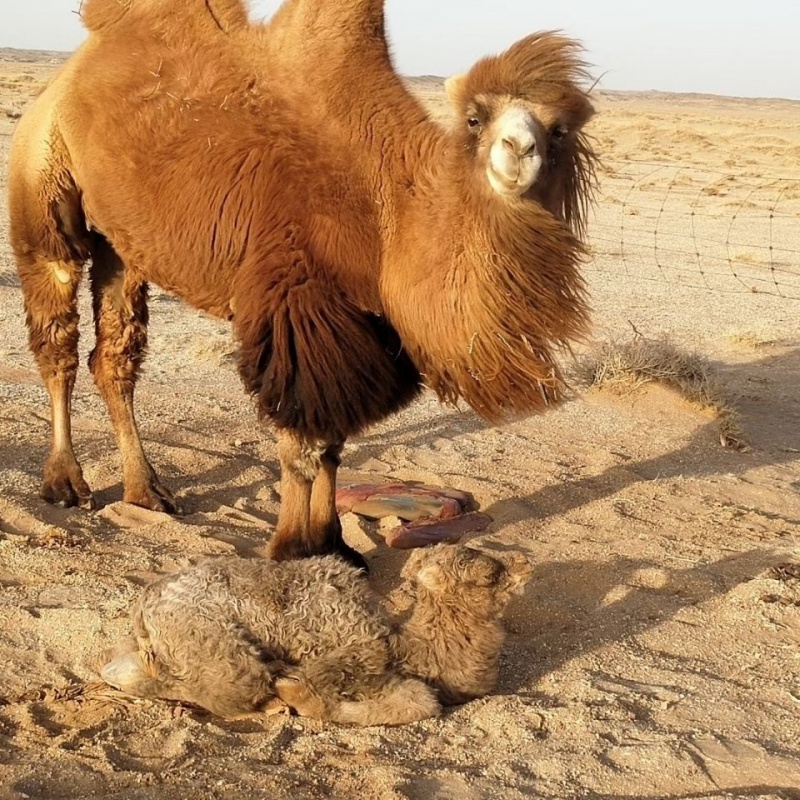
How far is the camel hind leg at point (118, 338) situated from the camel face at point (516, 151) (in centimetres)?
326

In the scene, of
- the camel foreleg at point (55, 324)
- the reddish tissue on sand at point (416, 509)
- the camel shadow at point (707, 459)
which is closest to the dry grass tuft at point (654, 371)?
the camel shadow at point (707, 459)

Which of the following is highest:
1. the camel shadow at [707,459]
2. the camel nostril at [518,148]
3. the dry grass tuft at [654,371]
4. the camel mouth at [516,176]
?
the camel nostril at [518,148]

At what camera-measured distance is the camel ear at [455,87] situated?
4.92 metres

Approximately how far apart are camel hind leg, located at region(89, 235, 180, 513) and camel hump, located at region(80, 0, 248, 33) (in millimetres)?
1379

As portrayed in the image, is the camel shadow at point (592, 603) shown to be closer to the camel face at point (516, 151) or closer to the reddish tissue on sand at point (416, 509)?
the reddish tissue on sand at point (416, 509)

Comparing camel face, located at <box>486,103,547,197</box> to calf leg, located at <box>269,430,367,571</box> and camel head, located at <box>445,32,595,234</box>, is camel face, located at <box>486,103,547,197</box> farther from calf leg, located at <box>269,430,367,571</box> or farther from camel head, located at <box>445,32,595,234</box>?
calf leg, located at <box>269,430,367,571</box>

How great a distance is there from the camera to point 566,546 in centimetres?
624

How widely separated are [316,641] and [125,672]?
0.73m

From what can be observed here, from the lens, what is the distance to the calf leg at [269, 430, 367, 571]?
5770 mm

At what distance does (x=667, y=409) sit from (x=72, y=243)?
5.02m

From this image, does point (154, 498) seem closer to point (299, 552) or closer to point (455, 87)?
point (299, 552)

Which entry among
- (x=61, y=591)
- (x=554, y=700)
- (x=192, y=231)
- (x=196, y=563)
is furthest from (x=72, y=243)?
(x=554, y=700)

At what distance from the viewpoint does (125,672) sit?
4242 millimetres

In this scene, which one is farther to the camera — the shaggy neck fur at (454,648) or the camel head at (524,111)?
the camel head at (524,111)
